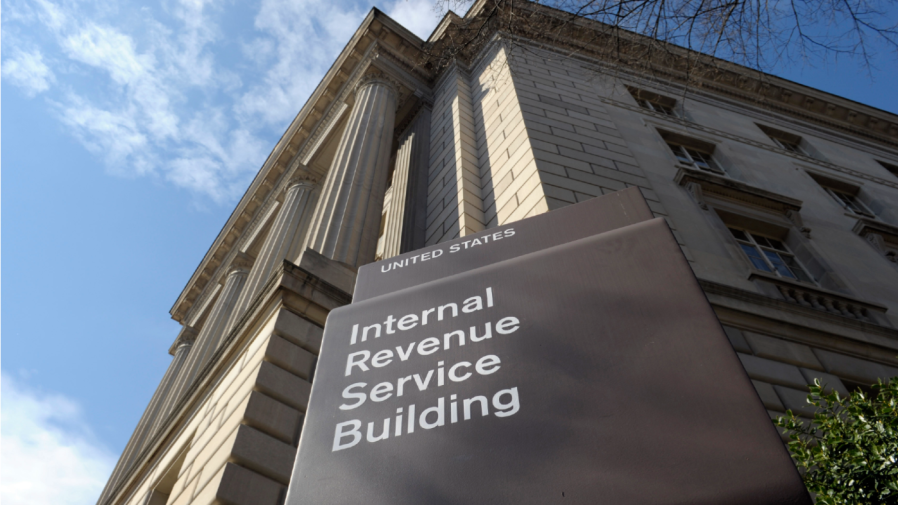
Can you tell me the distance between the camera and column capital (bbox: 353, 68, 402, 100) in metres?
19.4

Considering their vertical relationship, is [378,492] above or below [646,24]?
below

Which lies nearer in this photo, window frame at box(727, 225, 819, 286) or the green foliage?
the green foliage

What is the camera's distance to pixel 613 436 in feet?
7.66

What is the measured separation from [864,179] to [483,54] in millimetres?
12813

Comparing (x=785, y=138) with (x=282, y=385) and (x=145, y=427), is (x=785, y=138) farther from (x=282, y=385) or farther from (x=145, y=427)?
(x=145, y=427)

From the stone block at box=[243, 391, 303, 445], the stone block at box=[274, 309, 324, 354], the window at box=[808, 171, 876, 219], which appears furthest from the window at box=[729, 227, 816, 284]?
the stone block at box=[243, 391, 303, 445]

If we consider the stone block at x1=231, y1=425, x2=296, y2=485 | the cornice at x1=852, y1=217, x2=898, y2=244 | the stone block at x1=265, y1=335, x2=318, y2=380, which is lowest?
the stone block at x1=231, y1=425, x2=296, y2=485

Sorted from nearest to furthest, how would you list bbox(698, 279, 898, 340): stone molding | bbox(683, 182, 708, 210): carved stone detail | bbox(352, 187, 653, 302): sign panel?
bbox(352, 187, 653, 302): sign panel → bbox(698, 279, 898, 340): stone molding → bbox(683, 182, 708, 210): carved stone detail

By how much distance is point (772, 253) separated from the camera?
1232cm

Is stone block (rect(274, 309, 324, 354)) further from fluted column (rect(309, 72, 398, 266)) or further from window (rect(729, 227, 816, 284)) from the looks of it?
window (rect(729, 227, 816, 284))

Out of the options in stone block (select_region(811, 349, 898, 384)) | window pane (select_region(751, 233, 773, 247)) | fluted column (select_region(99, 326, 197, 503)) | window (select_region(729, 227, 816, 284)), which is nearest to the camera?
stone block (select_region(811, 349, 898, 384))

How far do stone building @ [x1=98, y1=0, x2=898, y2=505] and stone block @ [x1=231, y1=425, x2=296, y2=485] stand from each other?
2 centimetres

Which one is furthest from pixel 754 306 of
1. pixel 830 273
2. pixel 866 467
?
pixel 866 467

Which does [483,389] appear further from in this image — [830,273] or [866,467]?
[830,273]
